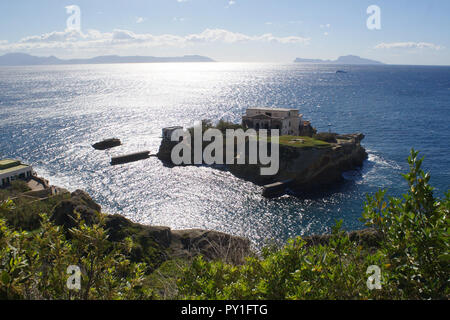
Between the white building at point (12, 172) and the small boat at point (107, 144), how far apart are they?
56.1 feet

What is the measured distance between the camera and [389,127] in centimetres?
7000

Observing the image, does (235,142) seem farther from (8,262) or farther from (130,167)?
(8,262)

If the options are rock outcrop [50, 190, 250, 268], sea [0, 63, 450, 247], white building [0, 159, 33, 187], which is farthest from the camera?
white building [0, 159, 33, 187]

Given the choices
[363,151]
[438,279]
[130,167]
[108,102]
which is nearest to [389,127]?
[363,151]

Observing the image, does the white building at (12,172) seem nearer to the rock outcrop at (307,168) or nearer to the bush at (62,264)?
the rock outcrop at (307,168)

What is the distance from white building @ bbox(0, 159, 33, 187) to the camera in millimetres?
37469

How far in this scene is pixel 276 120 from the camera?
55.2 metres

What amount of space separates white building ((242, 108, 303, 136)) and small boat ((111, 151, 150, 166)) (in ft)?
58.6

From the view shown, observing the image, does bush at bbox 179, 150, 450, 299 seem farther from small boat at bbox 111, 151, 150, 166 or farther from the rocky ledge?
small boat at bbox 111, 151, 150, 166

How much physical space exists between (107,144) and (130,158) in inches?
364

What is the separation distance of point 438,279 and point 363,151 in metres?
48.1

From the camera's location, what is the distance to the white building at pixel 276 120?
182 feet

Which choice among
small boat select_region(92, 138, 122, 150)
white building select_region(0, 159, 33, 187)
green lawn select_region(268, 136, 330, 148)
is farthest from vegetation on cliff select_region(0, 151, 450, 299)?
small boat select_region(92, 138, 122, 150)

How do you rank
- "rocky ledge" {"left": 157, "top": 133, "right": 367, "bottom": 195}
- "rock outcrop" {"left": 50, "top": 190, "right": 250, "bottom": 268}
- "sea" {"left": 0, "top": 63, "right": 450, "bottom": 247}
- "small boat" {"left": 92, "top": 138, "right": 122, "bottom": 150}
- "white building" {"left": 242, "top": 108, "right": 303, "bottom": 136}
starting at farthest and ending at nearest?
"small boat" {"left": 92, "top": 138, "right": 122, "bottom": 150} → "white building" {"left": 242, "top": 108, "right": 303, "bottom": 136} → "rocky ledge" {"left": 157, "top": 133, "right": 367, "bottom": 195} → "sea" {"left": 0, "top": 63, "right": 450, "bottom": 247} → "rock outcrop" {"left": 50, "top": 190, "right": 250, "bottom": 268}
